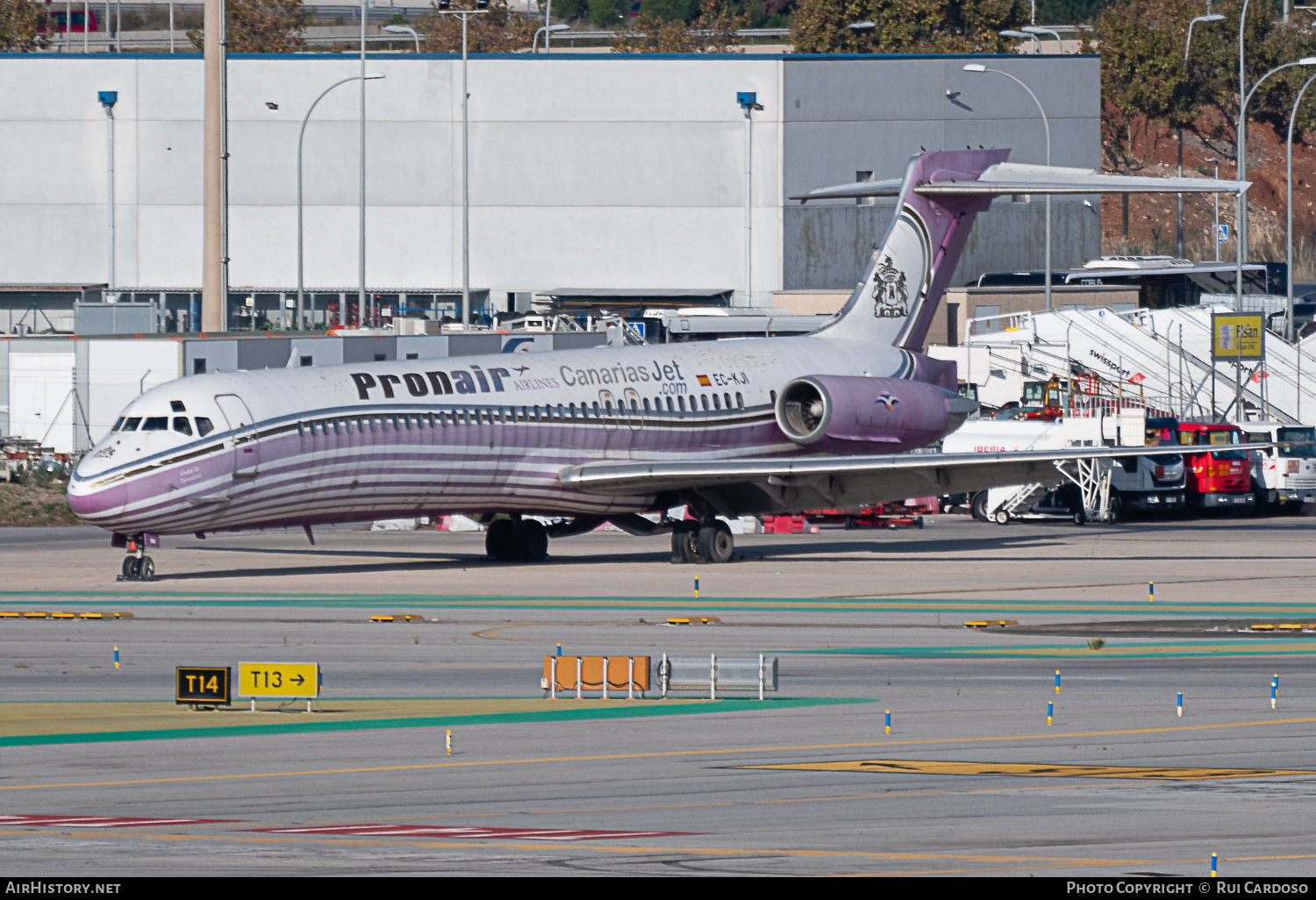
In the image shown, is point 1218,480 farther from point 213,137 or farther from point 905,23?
point 905,23

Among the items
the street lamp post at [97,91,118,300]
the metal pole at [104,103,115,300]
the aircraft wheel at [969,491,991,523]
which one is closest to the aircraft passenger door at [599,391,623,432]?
the aircraft wheel at [969,491,991,523]

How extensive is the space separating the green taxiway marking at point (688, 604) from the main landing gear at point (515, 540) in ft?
22.8

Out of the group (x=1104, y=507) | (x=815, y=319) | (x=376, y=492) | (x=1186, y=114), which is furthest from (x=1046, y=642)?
(x=1186, y=114)

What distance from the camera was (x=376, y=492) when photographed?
32.7 m

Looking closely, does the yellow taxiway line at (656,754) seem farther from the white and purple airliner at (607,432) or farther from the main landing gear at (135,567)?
the main landing gear at (135,567)

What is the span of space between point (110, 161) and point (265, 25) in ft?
214

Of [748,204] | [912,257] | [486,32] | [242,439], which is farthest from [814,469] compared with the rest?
[486,32]

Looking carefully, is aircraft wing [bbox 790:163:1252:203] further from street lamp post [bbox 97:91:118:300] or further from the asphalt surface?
street lamp post [bbox 97:91:118:300]

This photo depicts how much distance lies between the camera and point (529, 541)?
3800 cm

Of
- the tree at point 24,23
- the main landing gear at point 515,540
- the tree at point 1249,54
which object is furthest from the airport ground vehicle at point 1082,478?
the tree at point 24,23

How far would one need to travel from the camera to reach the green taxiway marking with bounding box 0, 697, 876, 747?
56.9 ft

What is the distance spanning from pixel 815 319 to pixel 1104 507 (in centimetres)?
3284

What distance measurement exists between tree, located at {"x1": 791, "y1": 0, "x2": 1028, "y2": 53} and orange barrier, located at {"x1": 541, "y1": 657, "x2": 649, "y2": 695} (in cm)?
11245
